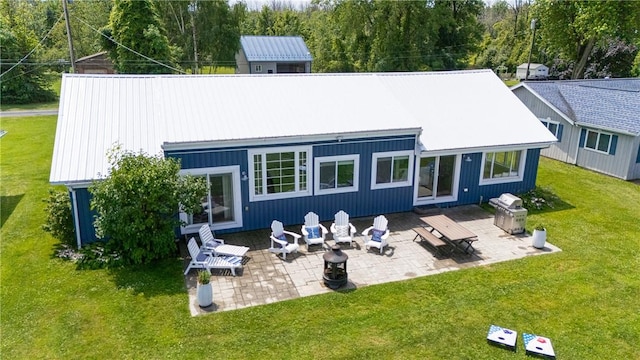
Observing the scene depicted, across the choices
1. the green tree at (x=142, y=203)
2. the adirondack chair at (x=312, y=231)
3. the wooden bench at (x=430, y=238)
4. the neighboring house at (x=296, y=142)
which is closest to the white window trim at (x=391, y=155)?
the neighboring house at (x=296, y=142)

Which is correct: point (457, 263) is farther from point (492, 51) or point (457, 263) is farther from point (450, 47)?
point (492, 51)

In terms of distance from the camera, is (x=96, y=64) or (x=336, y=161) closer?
(x=336, y=161)

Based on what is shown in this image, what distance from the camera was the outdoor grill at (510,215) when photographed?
13602 mm

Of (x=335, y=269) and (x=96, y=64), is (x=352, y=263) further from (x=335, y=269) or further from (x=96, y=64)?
(x=96, y=64)

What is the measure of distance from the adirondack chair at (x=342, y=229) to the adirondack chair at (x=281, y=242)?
3.54 ft

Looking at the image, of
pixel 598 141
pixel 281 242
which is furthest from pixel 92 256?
pixel 598 141

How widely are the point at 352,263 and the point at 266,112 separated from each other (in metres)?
5.42

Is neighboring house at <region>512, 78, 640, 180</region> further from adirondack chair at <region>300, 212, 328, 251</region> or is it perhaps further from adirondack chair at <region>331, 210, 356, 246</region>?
adirondack chair at <region>300, 212, 328, 251</region>

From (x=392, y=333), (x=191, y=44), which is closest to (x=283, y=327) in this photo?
(x=392, y=333)

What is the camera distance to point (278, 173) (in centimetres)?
1324

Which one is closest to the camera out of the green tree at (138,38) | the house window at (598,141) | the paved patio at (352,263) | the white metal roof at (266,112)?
the paved patio at (352,263)

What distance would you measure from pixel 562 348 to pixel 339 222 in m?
6.40

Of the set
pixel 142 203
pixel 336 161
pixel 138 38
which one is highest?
pixel 138 38

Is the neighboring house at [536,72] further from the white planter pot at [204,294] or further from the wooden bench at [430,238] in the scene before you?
the white planter pot at [204,294]
